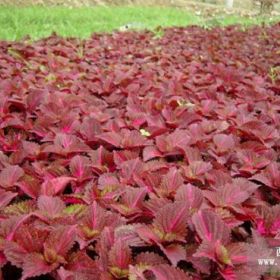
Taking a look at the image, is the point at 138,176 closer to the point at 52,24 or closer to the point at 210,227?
the point at 210,227

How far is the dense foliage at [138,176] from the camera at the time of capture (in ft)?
3.89

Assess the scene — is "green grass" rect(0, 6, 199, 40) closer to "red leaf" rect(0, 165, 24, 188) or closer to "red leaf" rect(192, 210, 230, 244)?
"red leaf" rect(0, 165, 24, 188)

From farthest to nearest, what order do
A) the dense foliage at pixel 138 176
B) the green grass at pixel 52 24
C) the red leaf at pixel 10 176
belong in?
the green grass at pixel 52 24 → the red leaf at pixel 10 176 → the dense foliage at pixel 138 176

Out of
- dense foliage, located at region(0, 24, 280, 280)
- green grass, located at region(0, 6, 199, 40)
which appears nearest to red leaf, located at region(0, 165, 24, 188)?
dense foliage, located at region(0, 24, 280, 280)

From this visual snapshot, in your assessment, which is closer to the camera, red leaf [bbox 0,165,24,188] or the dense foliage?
the dense foliage

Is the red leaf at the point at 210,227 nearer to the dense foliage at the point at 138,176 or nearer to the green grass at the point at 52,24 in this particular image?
the dense foliage at the point at 138,176

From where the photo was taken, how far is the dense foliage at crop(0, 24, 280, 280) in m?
1.19

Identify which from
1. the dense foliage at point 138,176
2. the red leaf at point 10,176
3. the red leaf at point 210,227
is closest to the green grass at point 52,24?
the dense foliage at point 138,176

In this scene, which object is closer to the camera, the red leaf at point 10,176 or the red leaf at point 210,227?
the red leaf at point 210,227

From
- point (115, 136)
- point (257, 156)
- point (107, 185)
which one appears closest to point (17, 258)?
point (107, 185)

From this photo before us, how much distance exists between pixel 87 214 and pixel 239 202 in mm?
448

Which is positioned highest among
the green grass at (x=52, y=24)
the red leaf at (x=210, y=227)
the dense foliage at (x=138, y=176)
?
the red leaf at (x=210, y=227)

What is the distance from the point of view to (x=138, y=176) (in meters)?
1.64

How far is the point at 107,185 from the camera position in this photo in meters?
1.58
